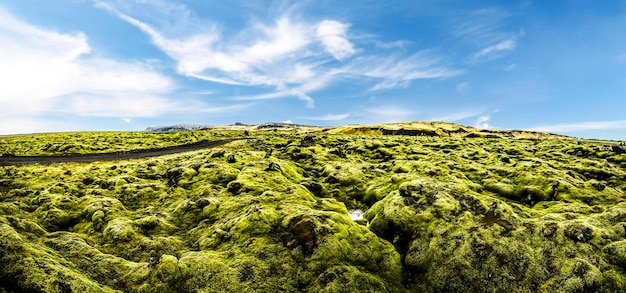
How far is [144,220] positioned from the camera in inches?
677

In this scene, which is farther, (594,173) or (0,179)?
(594,173)

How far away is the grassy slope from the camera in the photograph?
12008mm

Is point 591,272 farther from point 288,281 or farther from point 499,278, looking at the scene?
point 288,281

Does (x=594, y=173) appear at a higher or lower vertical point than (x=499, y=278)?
higher

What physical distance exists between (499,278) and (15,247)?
17.7m

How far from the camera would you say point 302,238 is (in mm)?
14352

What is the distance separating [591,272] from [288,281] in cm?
1169

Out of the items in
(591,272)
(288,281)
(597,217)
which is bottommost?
(288,281)

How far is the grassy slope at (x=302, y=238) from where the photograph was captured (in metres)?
12.0

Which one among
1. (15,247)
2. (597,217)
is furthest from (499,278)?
(15,247)

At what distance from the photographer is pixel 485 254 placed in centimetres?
1359

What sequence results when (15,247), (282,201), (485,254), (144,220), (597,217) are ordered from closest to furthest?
(15,247)
(485,254)
(597,217)
(144,220)
(282,201)

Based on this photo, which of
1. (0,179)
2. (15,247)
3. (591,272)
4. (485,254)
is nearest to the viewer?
(15,247)

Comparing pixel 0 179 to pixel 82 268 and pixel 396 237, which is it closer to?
pixel 82 268
